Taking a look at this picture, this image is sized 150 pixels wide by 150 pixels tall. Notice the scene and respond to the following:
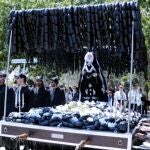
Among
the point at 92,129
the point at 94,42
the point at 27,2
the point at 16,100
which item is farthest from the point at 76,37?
the point at 27,2

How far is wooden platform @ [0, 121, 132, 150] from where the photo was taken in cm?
717

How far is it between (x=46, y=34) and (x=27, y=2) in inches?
1099

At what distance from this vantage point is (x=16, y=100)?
1018 cm

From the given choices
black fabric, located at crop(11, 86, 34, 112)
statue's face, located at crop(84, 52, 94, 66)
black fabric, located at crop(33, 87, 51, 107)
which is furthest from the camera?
black fabric, located at crop(33, 87, 51, 107)

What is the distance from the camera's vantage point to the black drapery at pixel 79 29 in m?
7.96

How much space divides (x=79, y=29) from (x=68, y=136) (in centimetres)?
192

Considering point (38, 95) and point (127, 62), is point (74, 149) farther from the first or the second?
point (38, 95)

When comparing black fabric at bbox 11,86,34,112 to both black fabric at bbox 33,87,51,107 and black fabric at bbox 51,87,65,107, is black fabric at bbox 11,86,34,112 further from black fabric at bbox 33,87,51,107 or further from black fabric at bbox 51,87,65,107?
black fabric at bbox 51,87,65,107

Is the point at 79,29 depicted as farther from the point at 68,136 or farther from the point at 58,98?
the point at 58,98

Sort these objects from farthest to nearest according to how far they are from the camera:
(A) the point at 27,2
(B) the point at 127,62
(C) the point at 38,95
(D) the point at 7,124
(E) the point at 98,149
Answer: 1. (A) the point at 27,2
2. (C) the point at 38,95
3. (B) the point at 127,62
4. (D) the point at 7,124
5. (E) the point at 98,149

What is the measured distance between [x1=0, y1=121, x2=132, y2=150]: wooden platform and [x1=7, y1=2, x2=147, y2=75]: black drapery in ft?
5.02

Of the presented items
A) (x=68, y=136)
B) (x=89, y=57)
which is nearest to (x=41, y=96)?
(x=89, y=57)

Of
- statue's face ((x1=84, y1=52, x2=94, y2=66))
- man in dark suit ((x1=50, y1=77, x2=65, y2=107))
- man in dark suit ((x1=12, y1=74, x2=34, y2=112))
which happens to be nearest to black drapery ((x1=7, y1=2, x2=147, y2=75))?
statue's face ((x1=84, y1=52, x2=94, y2=66))

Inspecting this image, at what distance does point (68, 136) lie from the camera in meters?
7.57
